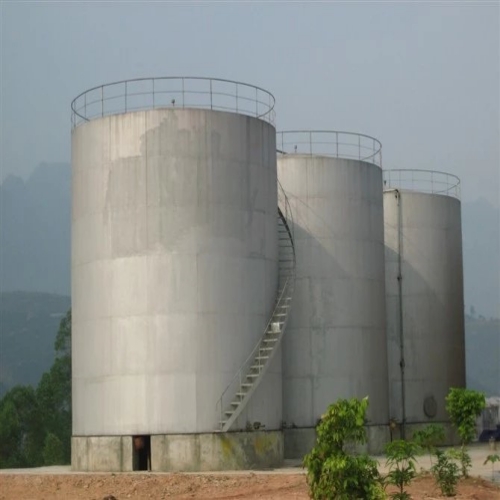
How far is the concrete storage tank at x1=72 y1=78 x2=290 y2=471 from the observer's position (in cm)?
3225

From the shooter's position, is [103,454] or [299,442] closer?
[103,454]

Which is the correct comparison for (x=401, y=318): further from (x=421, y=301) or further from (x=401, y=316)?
(x=421, y=301)

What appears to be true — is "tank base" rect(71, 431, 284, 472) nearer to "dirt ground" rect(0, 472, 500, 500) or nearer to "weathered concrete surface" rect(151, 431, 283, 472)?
"weathered concrete surface" rect(151, 431, 283, 472)

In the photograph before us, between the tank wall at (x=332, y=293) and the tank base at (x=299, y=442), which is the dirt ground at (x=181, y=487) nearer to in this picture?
the tank base at (x=299, y=442)

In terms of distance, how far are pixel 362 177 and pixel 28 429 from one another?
4224cm

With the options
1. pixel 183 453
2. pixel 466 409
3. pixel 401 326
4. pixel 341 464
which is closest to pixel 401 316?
pixel 401 326

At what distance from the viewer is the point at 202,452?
1260 inches

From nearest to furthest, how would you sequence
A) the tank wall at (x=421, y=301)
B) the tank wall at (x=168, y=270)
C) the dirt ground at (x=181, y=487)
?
the dirt ground at (x=181, y=487) → the tank wall at (x=168, y=270) → the tank wall at (x=421, y=301)

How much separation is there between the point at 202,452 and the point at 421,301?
17.6m

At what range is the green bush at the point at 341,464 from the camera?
69.9ft

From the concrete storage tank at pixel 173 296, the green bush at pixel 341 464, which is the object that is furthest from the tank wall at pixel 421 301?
the green bush at pixel 341 464

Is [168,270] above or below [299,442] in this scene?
above

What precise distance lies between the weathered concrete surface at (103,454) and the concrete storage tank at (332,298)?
7350 millimetres

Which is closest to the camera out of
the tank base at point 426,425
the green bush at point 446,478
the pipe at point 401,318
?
the green bush at point 446,478
